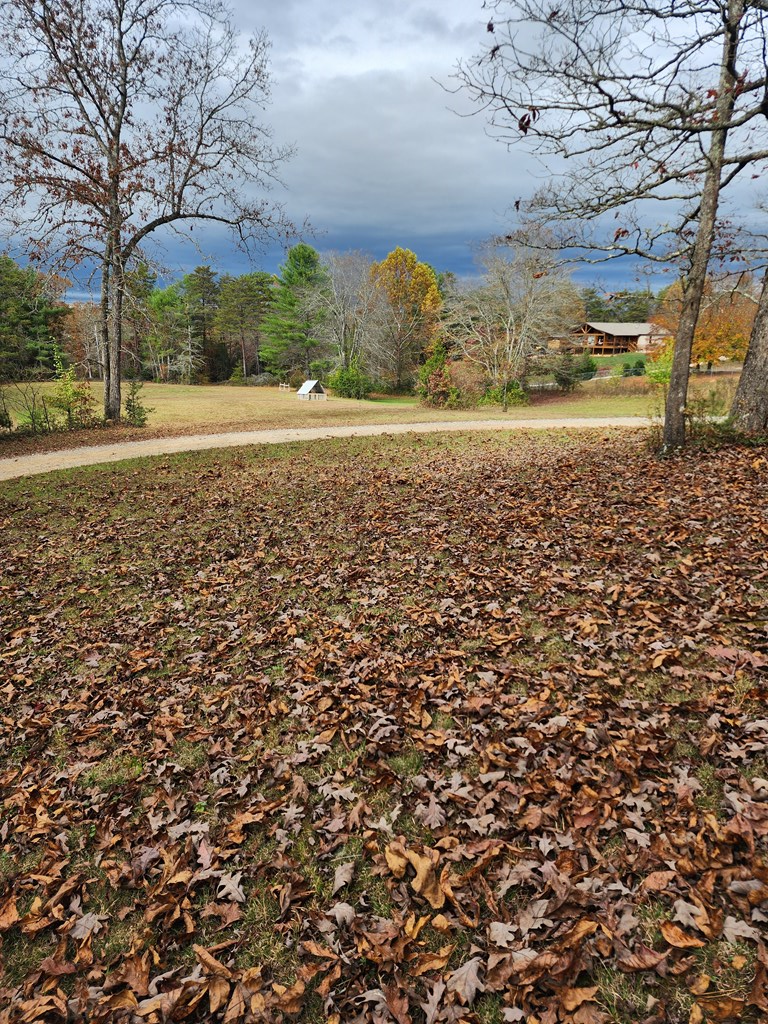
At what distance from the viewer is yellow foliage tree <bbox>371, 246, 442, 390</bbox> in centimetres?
4462

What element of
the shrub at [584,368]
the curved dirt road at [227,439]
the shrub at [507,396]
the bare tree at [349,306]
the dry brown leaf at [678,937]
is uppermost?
the bare tree at [349,306]

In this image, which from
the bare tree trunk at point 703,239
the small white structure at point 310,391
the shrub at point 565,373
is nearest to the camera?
the bare tree trunk at point 703,239

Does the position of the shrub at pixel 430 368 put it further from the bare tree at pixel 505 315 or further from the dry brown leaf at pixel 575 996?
the dry brown leaf at pixel 575 996

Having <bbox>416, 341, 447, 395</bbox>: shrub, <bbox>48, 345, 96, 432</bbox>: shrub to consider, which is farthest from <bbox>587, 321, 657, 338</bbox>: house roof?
<bbox>48, 345, 96, 432</bbox>: shrub

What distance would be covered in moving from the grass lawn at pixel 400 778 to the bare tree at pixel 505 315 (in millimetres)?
24379

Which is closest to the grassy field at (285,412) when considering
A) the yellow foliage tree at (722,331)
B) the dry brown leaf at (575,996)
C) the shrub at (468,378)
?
the shrub at (468,378)

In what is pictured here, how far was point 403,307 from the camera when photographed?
45219 millimetres

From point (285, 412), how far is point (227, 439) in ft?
33.5

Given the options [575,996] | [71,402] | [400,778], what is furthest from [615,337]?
[575,996]

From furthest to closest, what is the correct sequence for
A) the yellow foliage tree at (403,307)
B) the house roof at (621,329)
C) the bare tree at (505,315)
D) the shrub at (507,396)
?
1. the house roof at (621,329)
2. the yellow foliage tree at (403,307)
3. the shrub at (507,396)
4. the bare tree at (505,315)

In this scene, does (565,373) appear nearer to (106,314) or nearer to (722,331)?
(722,331)

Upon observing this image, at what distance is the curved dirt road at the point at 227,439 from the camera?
13328mm

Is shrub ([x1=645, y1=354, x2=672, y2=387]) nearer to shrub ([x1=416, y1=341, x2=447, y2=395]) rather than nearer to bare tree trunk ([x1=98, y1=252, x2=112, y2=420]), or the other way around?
shrub ([x1=416, y1=341, x2=447, y2=395])

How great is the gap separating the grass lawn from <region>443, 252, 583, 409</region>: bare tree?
80.0 feet
